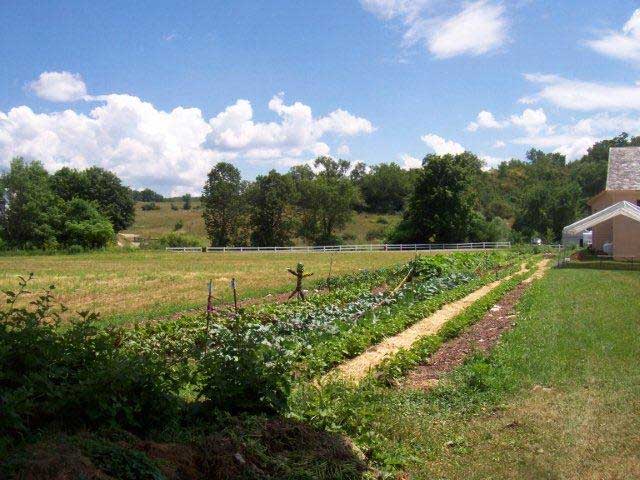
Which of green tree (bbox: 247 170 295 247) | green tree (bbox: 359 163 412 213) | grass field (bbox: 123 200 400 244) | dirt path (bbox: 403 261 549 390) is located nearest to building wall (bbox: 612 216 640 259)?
dirt path (bbox: 403 261 549 390)

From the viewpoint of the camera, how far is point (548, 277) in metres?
24.9

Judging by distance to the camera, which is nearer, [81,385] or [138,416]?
[81,385]

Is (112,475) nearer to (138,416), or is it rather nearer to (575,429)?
(138,416)

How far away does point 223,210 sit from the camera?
73.1 metres

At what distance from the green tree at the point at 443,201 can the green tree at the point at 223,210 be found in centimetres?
2213

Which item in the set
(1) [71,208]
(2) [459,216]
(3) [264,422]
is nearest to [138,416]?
(3) [264,422]

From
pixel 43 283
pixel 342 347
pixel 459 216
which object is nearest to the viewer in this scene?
pixel 342 347

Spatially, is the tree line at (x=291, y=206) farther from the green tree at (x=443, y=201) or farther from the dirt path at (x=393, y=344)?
the dirt path at (x=393, y=344)

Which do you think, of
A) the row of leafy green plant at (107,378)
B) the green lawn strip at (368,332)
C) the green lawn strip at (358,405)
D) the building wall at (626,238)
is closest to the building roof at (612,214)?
the building wall at (626,238)

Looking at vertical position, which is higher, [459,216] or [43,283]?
[459,216]

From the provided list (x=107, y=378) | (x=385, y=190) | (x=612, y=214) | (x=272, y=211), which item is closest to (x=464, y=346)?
(x=107, y=378)

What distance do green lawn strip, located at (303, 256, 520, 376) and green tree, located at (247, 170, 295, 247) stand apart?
53.8m

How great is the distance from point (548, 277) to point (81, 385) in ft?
76.1

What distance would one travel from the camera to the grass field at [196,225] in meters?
79.4
